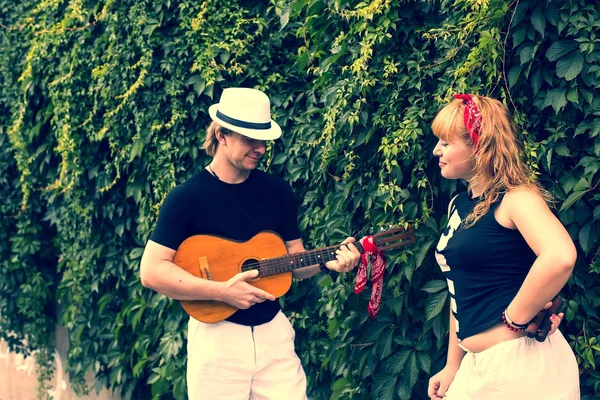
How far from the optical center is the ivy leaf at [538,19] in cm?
365

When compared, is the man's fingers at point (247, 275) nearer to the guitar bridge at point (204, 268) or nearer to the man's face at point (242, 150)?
the guitar bridge at point (204, 268)

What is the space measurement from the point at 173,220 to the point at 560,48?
178 cm

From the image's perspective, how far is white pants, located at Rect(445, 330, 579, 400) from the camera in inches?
124

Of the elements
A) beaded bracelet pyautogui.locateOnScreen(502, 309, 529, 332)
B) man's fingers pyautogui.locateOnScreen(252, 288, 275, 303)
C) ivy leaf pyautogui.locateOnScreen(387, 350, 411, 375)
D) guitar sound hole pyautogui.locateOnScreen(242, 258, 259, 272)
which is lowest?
ivy leaf pyautogui.locateOnScreen(387, 350, 411, 375)

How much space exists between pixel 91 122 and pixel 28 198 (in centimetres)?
133

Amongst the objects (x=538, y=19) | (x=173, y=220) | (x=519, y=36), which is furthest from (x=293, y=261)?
(x=538, y=19)

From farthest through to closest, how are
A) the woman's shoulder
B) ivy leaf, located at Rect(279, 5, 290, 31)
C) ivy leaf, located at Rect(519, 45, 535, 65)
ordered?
ivy leaf, located at Rect(279, 5, 290, 31) → ivy leaf, located at Rect(519, 45, 535, 65) → the woman's shoulder

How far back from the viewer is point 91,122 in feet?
20.9

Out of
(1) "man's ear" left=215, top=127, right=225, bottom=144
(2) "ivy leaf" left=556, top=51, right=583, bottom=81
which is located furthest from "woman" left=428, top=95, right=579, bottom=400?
(1) "man's ear" left=215, top=127, right=225, bottom=144

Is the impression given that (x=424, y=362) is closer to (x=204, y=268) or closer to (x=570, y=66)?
(x=204, y=268)

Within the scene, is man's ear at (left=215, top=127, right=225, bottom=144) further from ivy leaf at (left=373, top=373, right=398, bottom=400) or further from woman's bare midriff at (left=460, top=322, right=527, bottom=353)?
woman's bare midriff at (left=460, top=322, right=527, bottom=353)

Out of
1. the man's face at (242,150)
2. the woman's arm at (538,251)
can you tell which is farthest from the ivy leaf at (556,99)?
the man's face at (242,150)

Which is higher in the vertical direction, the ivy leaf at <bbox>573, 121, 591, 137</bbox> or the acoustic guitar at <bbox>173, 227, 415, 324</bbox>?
the ivy leaf at <bbox>573, 121, 591, 137</bbox>

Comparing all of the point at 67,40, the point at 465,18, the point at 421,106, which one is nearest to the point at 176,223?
the point at 421,106
